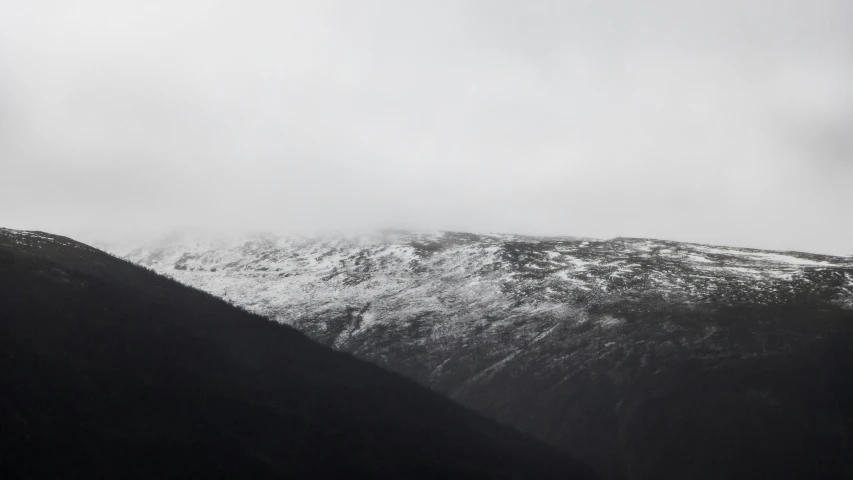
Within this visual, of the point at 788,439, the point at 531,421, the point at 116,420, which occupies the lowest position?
the point at 531,421

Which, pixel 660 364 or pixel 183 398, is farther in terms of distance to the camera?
pixel 660 364

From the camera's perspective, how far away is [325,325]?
7584 inches

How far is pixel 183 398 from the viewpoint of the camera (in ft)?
252

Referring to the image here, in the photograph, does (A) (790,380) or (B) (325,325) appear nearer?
(A) (790,380)

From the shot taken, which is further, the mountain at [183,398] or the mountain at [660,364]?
the mountain at [660,364]

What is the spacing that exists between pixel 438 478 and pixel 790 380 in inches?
3119

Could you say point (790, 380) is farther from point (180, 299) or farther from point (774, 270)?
point (180, 299)

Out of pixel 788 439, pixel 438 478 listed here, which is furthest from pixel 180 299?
pixel 788 439

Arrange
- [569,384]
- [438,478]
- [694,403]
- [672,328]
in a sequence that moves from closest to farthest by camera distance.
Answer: [438,478] → [694,403] → [569,384] → [672,328]

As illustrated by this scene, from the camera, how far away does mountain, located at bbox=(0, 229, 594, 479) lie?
6222cm

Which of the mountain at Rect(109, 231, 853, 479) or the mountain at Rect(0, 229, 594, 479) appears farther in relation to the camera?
the mountain at Rect(109, 231, 853, 479)

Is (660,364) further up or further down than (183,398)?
further down

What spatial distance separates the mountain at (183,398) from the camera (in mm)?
62219

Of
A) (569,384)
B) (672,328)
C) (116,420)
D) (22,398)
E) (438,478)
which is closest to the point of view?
(22,398)
